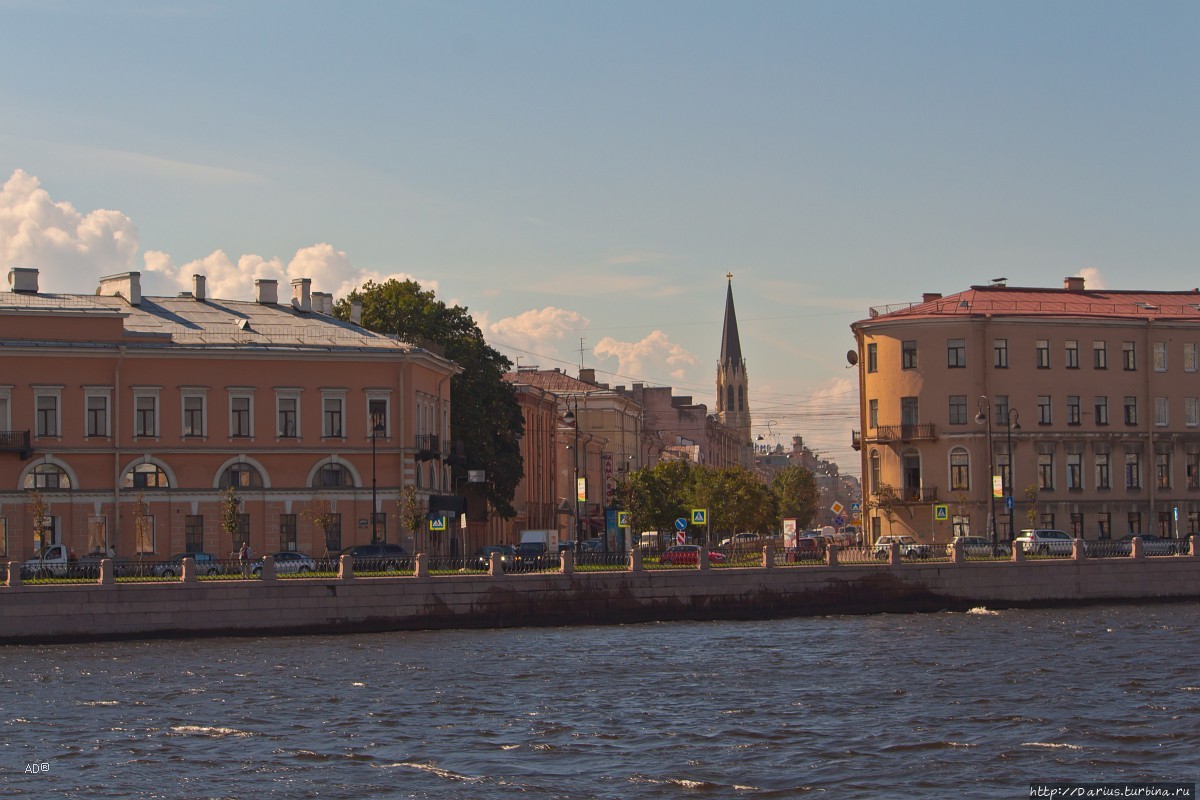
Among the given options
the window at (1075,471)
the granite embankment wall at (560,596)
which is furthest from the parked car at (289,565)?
the window at (1075,471)

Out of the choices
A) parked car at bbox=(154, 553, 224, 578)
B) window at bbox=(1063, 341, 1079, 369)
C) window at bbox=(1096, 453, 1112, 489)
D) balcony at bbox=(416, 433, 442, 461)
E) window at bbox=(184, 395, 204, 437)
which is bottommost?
parked car at bbox=(154, 553, 224, 578)

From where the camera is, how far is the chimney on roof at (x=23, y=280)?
6606 centimetres

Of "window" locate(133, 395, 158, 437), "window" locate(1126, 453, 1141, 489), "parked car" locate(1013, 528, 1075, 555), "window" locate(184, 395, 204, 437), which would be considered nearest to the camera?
"parked car" locate(1013, 528, 1075, 555)

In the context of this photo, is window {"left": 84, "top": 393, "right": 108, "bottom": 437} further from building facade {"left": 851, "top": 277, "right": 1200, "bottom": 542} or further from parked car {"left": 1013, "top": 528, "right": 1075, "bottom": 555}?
building facade {"left": 851, "top": 277, "right": 1200, "bottom": 542}

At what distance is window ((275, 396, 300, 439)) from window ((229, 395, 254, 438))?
97cm

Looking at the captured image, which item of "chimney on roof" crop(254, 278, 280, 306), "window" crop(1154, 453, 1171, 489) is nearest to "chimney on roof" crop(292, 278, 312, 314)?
"chimney on roof" crop(254, 278, 280, 306)

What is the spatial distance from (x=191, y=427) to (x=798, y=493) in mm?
115452

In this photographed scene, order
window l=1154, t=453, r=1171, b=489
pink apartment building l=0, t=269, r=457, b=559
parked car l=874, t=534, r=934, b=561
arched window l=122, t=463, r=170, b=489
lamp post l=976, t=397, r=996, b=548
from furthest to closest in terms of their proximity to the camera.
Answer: window l=1154, t=453, r=1171, b=489 < lamp post l=976, t=397, r=996, b=548 < arched window l=122, t=463, r=170, b=489 < pink apartment building l=0, t=269, r=457, b=559 < parked car l=874, t=534, r=934, b=561

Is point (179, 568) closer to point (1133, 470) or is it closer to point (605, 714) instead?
point (605, 714)

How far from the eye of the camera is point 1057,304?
78625 mm

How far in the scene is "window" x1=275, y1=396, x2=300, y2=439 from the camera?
6550 cm

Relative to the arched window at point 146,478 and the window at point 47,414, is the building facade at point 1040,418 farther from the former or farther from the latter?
the window at point 47,414

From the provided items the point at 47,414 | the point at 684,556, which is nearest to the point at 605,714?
the point at 684,556

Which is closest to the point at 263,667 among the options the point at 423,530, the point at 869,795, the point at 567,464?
the point at 869,795
